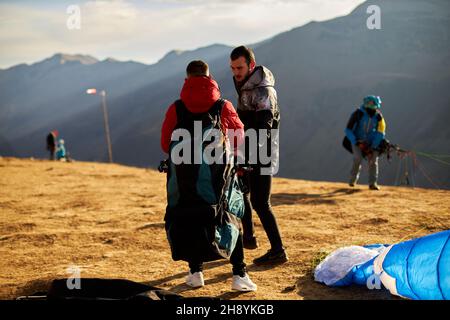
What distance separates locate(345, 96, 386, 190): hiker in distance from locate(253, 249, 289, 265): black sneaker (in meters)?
5.90

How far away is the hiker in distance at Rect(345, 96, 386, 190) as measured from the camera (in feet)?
34.5

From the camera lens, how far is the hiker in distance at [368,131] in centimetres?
1052

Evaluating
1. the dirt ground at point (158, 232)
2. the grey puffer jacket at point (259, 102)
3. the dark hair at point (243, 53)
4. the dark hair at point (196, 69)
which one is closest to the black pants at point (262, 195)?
the grey puffer jacket at point (259, 102)

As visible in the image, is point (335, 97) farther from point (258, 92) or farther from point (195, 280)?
point (195, 280)

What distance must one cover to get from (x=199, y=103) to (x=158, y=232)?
11.7ft

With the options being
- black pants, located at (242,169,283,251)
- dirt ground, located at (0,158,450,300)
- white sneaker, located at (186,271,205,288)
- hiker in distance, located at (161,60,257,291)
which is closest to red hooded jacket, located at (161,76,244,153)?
hiker in distance, located at (161,60,257,291)

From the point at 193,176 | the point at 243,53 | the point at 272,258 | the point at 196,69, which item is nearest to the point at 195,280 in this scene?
the point at 272,258

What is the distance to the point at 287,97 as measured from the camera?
228 ft

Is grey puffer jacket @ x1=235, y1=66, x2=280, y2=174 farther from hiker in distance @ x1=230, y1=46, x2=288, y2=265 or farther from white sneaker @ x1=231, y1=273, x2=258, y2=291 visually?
white sneaker @ x1=231, y1=273, x2=258, y2=291

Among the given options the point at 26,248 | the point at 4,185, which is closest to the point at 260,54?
the point at 4,185

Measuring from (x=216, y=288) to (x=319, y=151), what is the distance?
53.6 m

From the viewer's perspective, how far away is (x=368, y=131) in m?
10.6

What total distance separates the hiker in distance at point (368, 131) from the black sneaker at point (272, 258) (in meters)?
5.90
